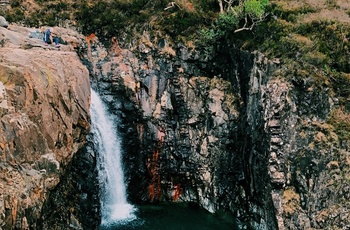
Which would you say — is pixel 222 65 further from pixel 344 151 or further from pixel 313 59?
pixel 344 151

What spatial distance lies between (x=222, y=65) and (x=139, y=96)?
6781 millimetres

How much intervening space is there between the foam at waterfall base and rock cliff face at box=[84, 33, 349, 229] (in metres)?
1.39

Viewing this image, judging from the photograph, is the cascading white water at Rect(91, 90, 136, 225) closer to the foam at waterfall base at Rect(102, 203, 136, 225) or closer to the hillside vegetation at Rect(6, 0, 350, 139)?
the foam at waterfall base at Rect(102, 203, 136, 225)

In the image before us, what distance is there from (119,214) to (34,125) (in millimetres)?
14155

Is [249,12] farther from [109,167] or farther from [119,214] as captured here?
[119,214]

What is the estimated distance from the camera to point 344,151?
827 inches

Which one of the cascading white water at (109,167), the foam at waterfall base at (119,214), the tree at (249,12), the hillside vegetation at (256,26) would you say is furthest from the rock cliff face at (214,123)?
the tree at (249,12)

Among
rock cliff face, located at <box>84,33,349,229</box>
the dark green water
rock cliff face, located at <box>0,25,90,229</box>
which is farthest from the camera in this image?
the dark green water

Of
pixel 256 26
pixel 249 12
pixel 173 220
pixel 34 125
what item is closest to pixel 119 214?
pixel 173 220

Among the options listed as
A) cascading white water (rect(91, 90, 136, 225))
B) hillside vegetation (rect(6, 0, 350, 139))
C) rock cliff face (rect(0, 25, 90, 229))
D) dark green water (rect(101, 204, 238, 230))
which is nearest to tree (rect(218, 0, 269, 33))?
hillside vegetation (rect(6, 0, 350, 139))

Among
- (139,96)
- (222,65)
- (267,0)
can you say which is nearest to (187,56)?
(222,65)

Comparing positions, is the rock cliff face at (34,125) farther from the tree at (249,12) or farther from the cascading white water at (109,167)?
the tree at (249,12)

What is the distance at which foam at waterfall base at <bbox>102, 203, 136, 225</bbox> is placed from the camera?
27.2 meters

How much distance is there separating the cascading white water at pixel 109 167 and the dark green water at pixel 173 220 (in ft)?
2.55
